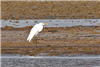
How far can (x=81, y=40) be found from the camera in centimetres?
1350

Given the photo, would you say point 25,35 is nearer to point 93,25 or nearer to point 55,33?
point 55,33

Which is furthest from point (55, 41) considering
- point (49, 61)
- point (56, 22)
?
point (56, 22)

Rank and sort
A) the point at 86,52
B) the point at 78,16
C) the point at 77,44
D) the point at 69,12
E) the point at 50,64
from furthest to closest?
1. the point at 69,12
2. the point at 78,16
3. the point at 77,44
4. the point at 86,52
5. the point at 50,64

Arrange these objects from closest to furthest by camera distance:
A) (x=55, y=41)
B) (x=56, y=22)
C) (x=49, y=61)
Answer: (x=49, y=61)
(x=55, y=41)
(x=56, y=22)

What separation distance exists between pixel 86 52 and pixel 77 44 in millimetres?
1275

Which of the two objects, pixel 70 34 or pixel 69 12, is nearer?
pixel 70 34

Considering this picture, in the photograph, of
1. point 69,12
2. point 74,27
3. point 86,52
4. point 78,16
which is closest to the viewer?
point 86,52

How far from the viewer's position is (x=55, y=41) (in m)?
13.5

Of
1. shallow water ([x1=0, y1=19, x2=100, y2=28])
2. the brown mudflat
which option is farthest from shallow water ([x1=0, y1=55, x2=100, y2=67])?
shallow water ([x1=0, y1=19, x2=100, y2=28])

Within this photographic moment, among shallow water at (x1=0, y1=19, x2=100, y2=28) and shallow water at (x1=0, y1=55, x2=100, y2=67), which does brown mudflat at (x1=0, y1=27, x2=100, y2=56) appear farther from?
shallow water at (x1=0, y1=19, x2=100, y2=28)

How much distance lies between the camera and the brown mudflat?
11.9 m

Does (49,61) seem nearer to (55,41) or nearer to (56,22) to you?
(55,41)

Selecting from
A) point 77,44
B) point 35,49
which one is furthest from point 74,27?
point 35,49

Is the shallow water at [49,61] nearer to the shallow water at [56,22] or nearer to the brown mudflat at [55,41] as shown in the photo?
the brown mudflat at [55,41]
